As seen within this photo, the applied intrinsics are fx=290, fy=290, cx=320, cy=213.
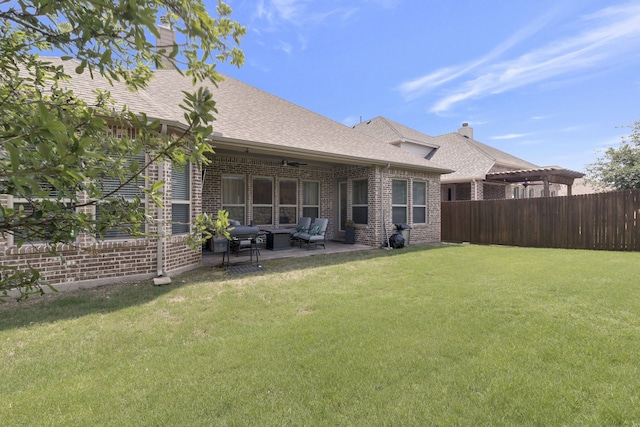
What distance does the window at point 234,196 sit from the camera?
10250 mm

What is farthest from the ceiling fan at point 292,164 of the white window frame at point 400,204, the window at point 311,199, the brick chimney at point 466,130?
the brick chimney at point 466,130

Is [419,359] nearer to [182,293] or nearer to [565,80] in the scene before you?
[182,293]

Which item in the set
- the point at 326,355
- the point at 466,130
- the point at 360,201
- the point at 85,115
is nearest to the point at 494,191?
the point at 466,130

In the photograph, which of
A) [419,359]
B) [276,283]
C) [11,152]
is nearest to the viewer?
[11,152]

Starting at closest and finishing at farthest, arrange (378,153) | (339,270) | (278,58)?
(339,270) → (278,58) → (378,153)

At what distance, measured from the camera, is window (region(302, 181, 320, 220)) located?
12117mm

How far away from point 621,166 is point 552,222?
1138 centimetres

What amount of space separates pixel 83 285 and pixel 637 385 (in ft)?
25.7

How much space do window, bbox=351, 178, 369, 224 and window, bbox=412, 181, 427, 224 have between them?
2.25 metres

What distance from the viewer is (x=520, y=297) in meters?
4.88

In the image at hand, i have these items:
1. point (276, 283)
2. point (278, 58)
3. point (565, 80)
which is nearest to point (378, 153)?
point (278, 58)

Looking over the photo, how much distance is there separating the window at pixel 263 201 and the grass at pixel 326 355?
542cm

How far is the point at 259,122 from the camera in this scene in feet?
31.3

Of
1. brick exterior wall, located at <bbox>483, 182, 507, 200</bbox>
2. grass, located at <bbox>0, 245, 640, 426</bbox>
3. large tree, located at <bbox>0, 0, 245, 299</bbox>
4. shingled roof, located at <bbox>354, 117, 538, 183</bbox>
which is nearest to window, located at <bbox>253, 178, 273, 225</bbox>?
grass, located at <bbox>0, 245, 640, 426</bbox>
